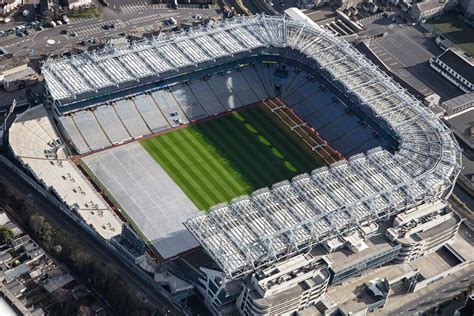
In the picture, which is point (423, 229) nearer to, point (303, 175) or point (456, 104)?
point (303, 175)

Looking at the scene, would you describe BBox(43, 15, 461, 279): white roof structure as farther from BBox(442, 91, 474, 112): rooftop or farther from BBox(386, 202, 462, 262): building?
BBox(442, 91, 474, 112): rooftop

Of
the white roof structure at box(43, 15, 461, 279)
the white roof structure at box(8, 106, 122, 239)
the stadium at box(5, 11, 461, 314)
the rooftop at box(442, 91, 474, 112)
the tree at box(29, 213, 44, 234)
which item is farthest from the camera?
the rooftop at box(442, 91, 474, 112)

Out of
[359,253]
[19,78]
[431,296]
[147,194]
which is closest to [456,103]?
[431,296]

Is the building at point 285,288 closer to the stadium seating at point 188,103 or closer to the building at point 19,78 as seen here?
the stadium seating at point 188,103

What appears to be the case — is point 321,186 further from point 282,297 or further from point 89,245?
point 89,245

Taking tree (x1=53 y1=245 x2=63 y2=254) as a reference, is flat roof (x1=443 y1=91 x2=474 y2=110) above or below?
above

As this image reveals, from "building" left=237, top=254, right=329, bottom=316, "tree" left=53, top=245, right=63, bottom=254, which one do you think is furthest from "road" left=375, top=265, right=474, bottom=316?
"tree" left=53, top=245, right=63, bottom=254
